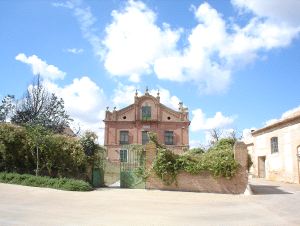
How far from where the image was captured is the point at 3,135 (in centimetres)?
1964

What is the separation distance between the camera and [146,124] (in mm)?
52406

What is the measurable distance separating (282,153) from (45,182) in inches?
746

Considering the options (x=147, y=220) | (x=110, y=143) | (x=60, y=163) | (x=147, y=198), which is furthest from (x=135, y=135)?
(x=147, y=220)

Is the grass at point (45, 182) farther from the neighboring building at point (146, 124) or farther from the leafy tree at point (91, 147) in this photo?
the neighboring building at point (146, 124)

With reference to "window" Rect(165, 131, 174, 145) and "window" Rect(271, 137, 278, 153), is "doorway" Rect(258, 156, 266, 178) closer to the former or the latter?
"window" Rect(271, 137, 278, 153)

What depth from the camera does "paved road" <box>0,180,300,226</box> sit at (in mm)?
10273

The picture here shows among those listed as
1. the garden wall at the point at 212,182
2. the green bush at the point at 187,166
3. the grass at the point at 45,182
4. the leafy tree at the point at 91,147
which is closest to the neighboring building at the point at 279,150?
the garden wall at the point at 212,182

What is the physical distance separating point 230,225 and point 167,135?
42.4m

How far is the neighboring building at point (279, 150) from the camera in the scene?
26641mm

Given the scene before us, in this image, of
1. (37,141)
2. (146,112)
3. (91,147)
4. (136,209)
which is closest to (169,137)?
(146,112)

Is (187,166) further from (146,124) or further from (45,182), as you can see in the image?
(146,124)

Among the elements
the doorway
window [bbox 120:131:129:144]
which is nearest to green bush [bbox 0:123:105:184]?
the doorway

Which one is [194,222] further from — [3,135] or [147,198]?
[3,135]

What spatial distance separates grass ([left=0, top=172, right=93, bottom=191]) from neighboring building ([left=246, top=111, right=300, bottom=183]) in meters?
15.9
